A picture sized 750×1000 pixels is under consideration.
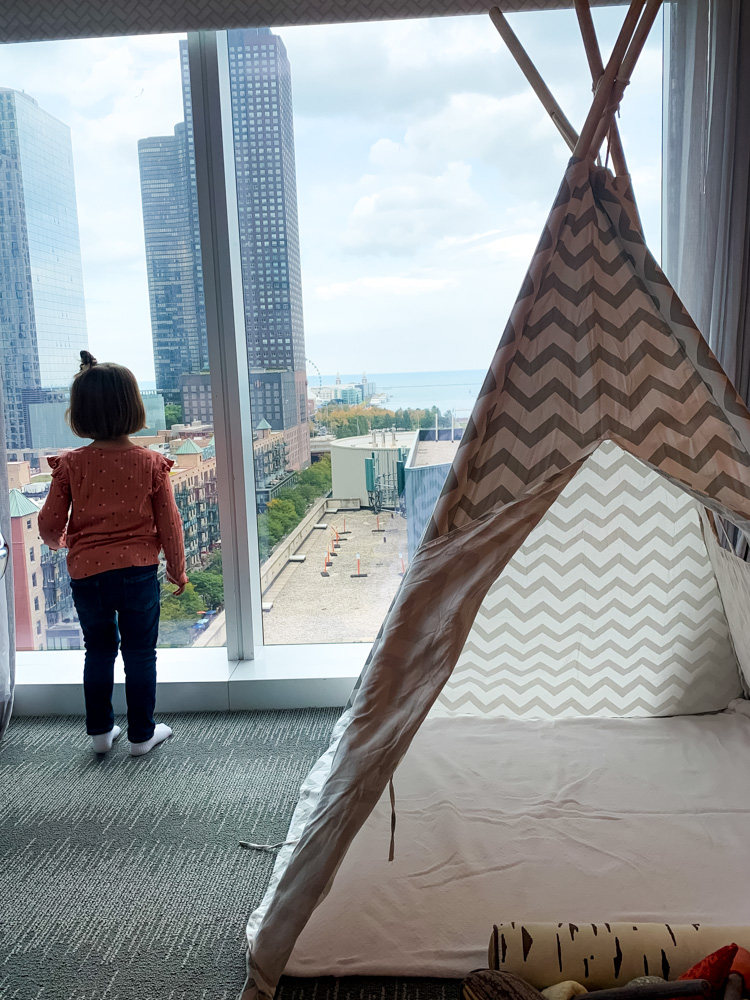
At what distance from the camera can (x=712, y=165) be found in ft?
7.90

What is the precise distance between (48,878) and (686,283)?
2466mm

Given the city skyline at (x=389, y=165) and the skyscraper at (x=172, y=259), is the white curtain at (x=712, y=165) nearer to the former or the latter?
the city skyline at (x=389, y=165)

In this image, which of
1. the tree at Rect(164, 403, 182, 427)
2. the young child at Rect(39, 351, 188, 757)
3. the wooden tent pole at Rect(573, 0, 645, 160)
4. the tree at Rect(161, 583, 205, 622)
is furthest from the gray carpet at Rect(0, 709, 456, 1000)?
the wooden tent pole at Rect(573, 0, 645, 160)

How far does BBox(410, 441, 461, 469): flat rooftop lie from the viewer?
298 centimetres

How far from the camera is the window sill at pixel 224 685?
2.93m

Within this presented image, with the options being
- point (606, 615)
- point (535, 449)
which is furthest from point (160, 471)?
point (606, 615)

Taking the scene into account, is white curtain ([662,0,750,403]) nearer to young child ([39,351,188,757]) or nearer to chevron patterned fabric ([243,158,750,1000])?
chevron patterned fabric ([243,158,750,1000])

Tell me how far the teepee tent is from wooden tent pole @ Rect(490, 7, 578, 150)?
0.46ft

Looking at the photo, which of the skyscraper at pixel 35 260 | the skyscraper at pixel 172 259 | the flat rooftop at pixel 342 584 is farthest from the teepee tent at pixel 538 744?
the skyscraper at pixel 35 260

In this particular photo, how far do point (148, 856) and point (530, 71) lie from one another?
2.17m

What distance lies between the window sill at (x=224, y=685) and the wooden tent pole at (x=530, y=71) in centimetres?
188

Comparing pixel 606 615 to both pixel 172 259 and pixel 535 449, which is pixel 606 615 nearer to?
pixel 535 449

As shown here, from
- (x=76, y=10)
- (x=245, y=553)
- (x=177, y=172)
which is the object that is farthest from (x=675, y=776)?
(x=76, y=10)

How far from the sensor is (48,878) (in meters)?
1.99
